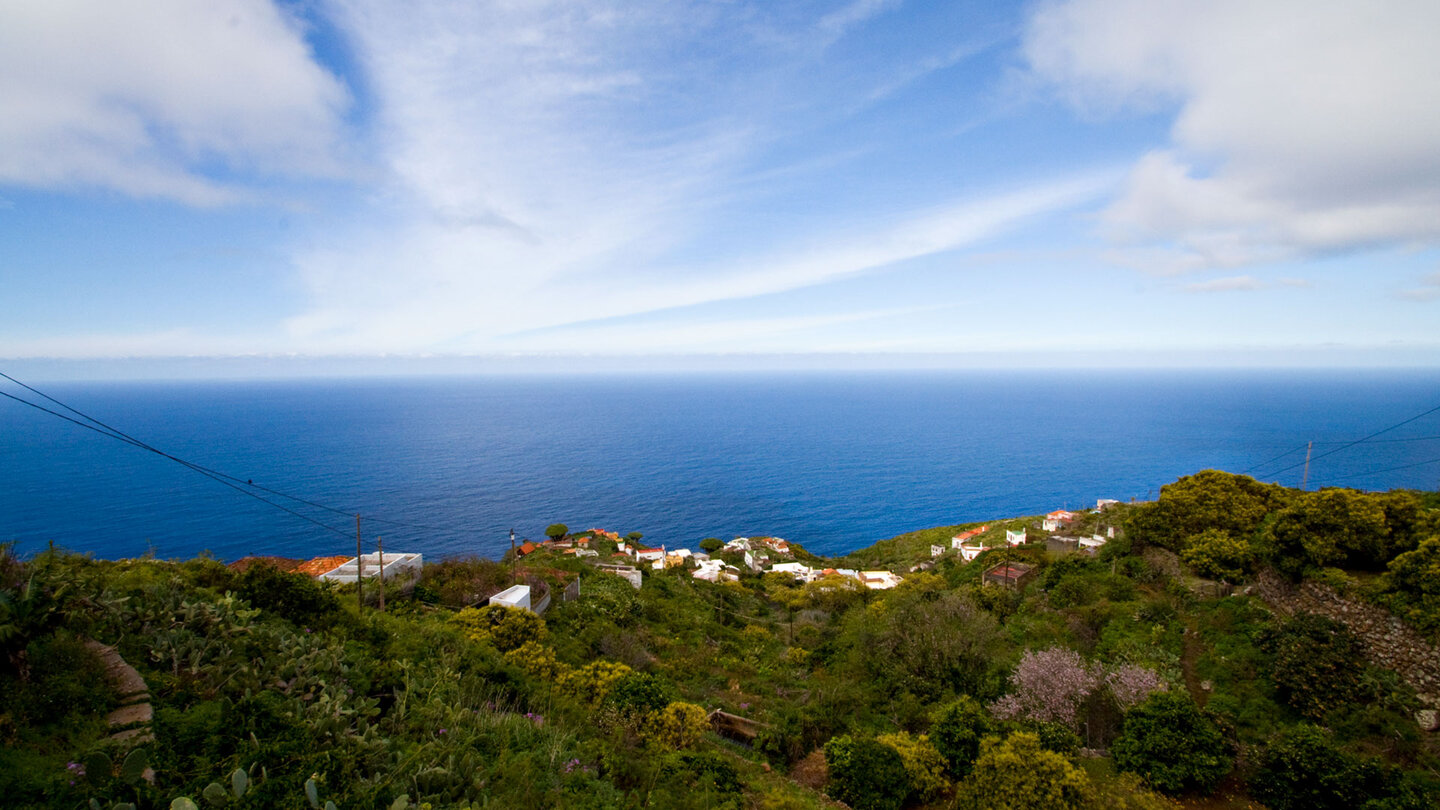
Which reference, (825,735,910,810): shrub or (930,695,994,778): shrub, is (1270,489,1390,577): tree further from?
(825,735,910,810): shrub

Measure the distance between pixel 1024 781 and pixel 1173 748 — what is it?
367 cm

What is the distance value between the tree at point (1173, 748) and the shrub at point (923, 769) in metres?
3.65

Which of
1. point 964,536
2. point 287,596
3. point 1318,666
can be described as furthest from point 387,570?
point 964,536

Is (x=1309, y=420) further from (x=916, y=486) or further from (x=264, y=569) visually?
(x=264, y=569)

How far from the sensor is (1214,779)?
9.99 m

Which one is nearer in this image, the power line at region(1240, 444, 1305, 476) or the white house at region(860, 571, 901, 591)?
the white house at region(860, 571, 901, 591)

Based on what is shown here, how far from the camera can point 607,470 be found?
7781cm

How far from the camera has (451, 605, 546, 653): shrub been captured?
577 inches

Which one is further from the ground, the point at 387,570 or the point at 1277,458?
the point at 387,570

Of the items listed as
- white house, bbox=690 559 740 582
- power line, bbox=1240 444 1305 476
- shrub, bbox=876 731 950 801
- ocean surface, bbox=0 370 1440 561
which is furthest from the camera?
power line, bbox=1240 444 1305 476

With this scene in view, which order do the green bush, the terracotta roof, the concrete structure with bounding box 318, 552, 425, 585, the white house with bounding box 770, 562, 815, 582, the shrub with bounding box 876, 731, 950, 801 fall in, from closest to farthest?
the green bush
the shrub with bounding box 876, 731, 950, 801
the concrete structure with bounding box 318, 552, 425, 585
the terracotta roof
the white house with bounding box 770, 562, 815, 582

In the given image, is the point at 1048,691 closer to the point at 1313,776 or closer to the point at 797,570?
the point at 1313,776

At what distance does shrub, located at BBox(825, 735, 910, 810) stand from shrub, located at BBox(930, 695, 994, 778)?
40.9 inches

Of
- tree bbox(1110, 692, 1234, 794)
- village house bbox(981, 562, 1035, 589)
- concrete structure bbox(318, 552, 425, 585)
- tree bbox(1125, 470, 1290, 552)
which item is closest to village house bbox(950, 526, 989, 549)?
village house bbox(981, 562, 1035, 589)
